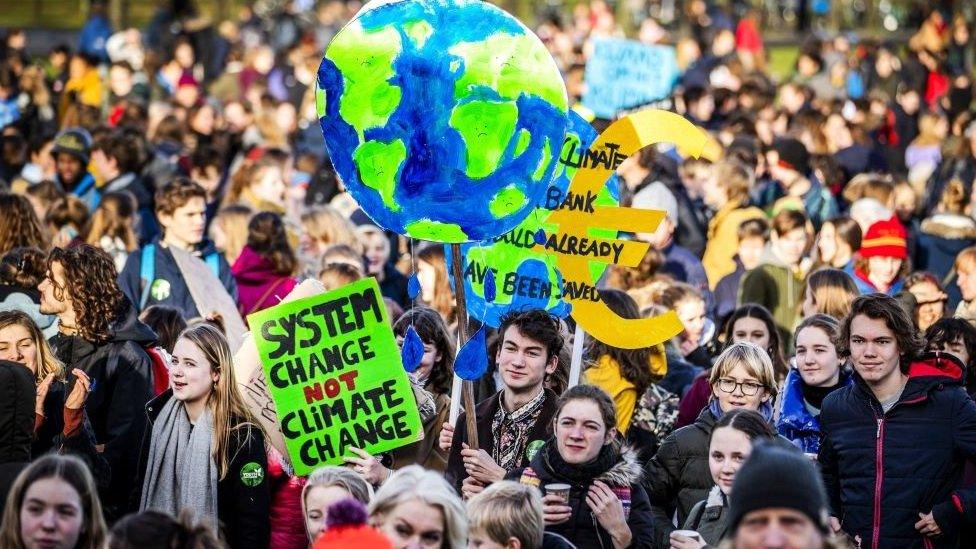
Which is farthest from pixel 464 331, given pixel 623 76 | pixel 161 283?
pixel 623 76

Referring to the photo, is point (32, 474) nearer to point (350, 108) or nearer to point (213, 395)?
point (213, 395)

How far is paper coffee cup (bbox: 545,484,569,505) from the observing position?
22.9ft

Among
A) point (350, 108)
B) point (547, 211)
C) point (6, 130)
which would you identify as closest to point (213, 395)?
point (350, 108)

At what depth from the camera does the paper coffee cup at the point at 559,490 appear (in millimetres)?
6973

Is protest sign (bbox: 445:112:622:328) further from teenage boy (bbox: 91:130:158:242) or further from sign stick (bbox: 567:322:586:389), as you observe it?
teenage boy (bbox: 91:130:158:242)

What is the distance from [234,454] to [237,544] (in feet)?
1.25

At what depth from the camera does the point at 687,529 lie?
23.7ft

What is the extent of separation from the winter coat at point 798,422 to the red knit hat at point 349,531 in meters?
3.54

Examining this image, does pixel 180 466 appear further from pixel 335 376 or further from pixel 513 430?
pixel 513 430

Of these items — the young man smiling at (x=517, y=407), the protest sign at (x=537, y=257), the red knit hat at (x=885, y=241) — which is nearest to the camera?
the young man smiling at (x=517, y=407)

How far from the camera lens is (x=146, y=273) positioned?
10.6 metres

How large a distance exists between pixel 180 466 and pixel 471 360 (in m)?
1.32

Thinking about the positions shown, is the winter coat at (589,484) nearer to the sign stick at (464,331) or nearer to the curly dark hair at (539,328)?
the sign stick at (464,331)

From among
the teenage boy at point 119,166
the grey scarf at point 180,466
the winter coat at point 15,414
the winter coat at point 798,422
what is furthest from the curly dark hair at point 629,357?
the teenage boy at point 119,166
